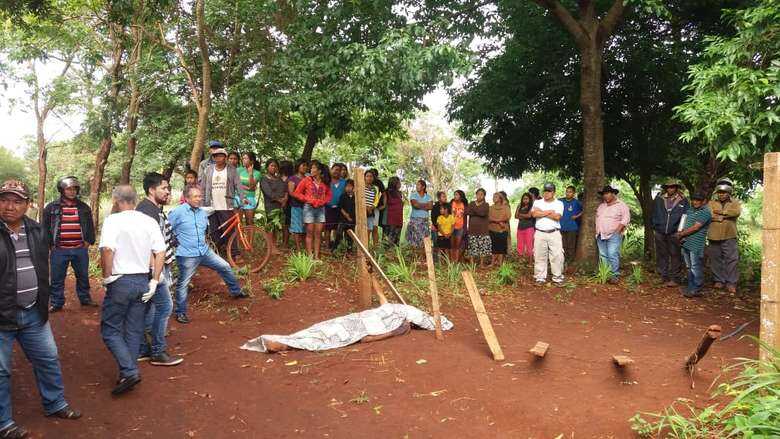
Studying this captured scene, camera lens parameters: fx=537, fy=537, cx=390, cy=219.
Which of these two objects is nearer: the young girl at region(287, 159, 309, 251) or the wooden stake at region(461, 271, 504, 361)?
the wooden stake at region(461, 271, 504, 361)

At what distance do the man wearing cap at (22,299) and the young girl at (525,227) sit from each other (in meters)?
8.88

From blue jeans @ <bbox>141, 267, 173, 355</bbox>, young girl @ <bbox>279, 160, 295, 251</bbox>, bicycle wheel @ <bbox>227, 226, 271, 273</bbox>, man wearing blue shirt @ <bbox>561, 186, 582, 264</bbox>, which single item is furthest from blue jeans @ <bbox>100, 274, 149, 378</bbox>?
man wearing blue shirt @ <bbox>561, 186, 582, 264</bbox>

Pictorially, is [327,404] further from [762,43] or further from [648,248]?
[648,248]

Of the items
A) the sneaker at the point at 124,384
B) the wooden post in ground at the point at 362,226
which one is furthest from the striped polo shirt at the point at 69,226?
the wooden post in ground at the point at 362,226

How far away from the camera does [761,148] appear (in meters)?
6.96

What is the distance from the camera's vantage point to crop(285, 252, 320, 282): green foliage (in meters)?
8.29

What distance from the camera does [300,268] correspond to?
830 centimetres

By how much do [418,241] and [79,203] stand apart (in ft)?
20.5

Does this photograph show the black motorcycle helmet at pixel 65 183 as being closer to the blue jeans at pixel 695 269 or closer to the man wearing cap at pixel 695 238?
the man wearing cap at pixel 695 238

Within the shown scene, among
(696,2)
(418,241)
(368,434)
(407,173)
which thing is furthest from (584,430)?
(407,173)

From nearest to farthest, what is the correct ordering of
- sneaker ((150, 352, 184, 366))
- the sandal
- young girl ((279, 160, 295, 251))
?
the sandal < sneaker ((150, 352, 184, 366)) < young girl ((279, 160, 295, 251))

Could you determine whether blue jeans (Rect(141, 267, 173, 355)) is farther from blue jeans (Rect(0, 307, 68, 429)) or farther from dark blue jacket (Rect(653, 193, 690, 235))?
dark blue jacket (Rect(653, 193, 690, 235))

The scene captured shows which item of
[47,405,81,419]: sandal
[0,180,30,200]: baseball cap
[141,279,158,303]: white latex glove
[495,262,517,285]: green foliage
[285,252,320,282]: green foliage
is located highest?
[0,180,30,200]: baseball cap

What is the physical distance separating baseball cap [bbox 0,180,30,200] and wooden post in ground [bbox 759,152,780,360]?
550 cm
